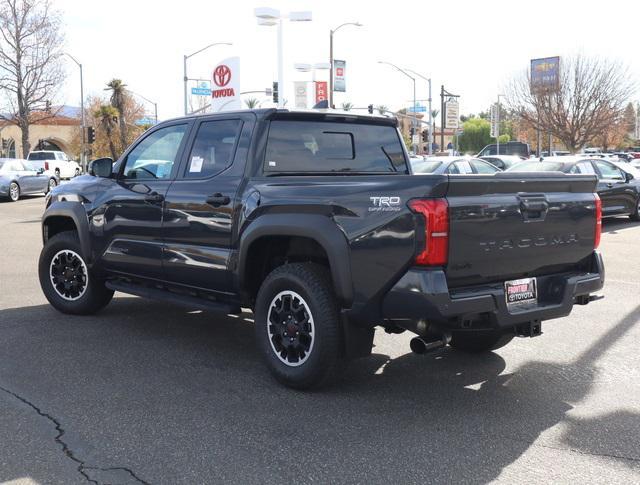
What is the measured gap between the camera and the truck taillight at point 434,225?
398cm

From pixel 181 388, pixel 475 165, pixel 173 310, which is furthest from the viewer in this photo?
pixel 475 165

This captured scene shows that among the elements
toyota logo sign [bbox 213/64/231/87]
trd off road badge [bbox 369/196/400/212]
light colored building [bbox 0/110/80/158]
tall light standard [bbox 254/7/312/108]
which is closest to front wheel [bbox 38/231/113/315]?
trd off road badge [bbox 369/196/400/212]

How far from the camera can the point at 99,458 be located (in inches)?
144

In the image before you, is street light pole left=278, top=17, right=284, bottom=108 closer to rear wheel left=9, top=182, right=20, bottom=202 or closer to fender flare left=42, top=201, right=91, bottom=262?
rear wheel left=9, top=182, right=20, bottom=202

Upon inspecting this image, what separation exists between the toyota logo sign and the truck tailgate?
2356cm

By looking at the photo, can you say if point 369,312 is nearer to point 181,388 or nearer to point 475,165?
point 181,388

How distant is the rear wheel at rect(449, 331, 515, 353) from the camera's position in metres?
5.50

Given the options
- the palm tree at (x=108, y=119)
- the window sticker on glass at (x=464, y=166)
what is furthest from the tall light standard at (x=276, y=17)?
the palm tree at (x=108, y=119)

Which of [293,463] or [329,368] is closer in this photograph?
[293,463]

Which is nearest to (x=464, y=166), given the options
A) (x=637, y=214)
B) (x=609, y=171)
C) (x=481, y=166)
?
(x=481, y=166)

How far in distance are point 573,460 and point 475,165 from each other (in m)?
12.9

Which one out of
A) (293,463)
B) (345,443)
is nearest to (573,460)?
(345,443)

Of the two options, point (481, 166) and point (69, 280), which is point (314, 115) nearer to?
point (69, 280)

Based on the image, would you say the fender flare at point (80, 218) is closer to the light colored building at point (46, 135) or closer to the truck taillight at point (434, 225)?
the truck taillight at point (434, 225)
